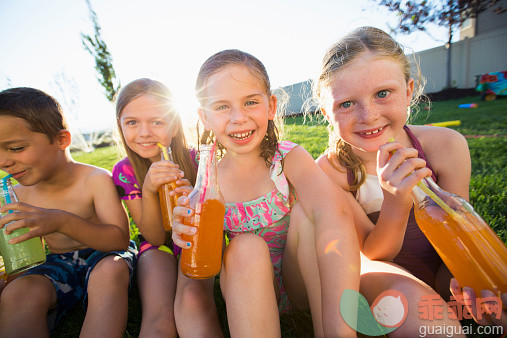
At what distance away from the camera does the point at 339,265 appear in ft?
4.20

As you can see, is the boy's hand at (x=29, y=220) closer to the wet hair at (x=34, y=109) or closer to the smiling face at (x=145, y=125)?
the wet hair at (x=34, y=109)

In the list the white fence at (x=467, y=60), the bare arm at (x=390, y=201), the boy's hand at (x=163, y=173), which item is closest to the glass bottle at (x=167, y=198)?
the boy's hand at (x=163, y=173)

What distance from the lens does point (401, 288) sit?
1267mm

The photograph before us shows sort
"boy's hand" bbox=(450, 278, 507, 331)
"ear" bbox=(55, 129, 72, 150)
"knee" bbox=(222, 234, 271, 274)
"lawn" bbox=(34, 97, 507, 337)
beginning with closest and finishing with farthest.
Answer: "boy's hand" bbox=(450, 278, 507, 331)
"knee" bbox=(222, 234, 271, 274)
"lawn" bbox=(34, 97, 507, 337)
"ear" bbox=(55, 129, 72, 150)

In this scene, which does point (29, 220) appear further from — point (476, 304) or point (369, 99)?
point (476, 304)

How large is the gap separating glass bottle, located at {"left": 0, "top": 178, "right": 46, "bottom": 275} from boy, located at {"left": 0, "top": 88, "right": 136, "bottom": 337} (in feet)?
0.27

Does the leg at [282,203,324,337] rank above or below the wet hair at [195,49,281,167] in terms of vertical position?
below

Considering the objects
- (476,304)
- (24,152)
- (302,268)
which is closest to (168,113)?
(24,152)

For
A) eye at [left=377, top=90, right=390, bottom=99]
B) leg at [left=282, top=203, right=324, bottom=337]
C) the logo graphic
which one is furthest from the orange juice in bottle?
eye at [left=377, top=90, right=390, bottom=99]

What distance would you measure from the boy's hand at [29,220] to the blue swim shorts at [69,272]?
41 centimetres

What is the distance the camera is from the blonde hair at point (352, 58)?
64.4 inches

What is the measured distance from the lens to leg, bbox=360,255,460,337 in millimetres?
1114

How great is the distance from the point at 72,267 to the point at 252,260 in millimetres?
1600

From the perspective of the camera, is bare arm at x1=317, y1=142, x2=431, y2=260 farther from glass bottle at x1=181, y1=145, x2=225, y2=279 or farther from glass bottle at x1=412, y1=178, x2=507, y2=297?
glass bottle at x1=181, y1=145, x2=225, y2=279
